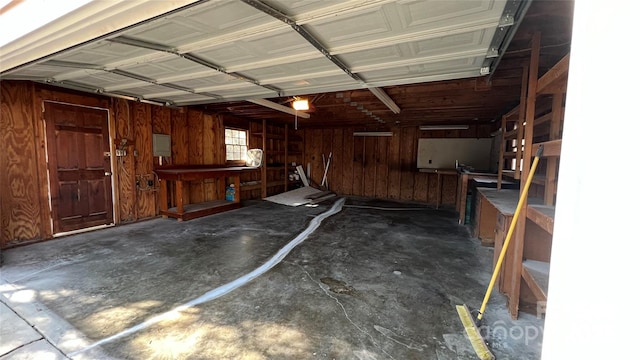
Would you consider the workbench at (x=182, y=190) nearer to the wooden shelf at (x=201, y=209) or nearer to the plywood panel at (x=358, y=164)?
the wooden shelf at (x=201, y=209)

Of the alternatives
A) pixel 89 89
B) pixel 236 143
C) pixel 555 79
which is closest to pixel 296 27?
pixel 555 79

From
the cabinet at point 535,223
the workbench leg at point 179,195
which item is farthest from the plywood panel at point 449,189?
the workbench leg at point 179,195

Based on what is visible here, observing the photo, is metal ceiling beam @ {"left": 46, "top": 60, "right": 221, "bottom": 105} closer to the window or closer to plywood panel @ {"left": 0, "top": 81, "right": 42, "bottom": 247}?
plywood panel @ {"left": 0, "top": 81, "right": 42, "bottom": 247}

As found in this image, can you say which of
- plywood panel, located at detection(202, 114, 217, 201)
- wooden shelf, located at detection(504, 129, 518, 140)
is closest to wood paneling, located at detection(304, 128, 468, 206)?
plywood panel, located at detection(202, 114, 217, 201)

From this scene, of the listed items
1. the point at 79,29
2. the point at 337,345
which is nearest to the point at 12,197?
the point at 79,29

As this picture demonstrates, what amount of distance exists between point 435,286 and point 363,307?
88 cm

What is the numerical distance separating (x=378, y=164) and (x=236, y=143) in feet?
14.1

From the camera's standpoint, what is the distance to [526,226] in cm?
221

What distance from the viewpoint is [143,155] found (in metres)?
4.97

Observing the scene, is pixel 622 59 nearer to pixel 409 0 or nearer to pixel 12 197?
pixel 409 0

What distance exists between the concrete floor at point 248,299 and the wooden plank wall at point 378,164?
148 inches

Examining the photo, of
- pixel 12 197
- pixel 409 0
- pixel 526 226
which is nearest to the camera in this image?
pixel 409 0

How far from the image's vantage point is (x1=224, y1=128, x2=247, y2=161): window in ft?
22.7

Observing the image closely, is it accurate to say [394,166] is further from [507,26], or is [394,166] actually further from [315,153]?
[507,26]
